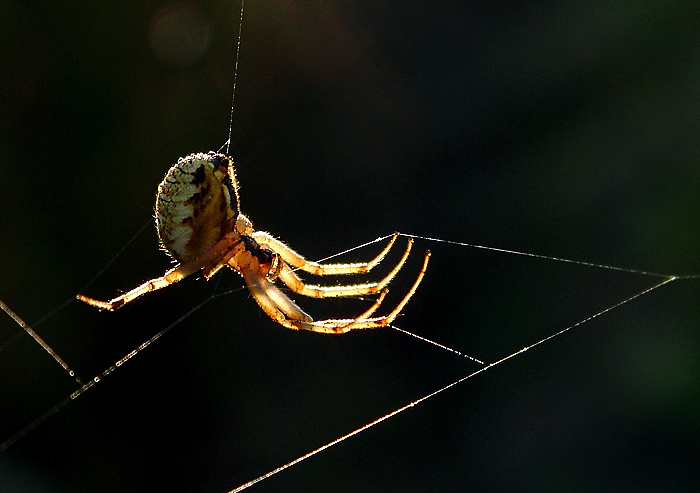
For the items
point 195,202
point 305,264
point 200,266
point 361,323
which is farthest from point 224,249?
point 361,323

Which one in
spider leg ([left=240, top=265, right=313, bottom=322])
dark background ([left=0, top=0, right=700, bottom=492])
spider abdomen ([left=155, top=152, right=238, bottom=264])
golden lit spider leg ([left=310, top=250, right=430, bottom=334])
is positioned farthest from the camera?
dark background ([left=0, top=0, right=700, bottom=492])

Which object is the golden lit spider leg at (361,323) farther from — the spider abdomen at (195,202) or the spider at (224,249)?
the spider abdomen at (195,202)

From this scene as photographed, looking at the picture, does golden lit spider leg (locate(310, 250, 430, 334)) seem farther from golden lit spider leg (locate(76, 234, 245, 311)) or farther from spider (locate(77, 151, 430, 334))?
golden lit spider leg (locate(76, 234, 245, 311))

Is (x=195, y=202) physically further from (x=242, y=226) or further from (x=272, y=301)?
(x=272, y=301)

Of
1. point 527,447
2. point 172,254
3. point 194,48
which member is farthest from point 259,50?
point 527,447

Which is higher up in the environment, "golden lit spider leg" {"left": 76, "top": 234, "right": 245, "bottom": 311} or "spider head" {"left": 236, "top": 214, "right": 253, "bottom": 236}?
"spider head" {"left": 236, "top": 214, "right": 253, "bottom": 236}

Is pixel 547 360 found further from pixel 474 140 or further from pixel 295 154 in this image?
pixel 295 154

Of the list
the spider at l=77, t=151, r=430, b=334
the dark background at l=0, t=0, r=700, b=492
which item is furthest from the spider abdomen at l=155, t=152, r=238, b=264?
the dark background at l=0, t=0, r=700, b=492

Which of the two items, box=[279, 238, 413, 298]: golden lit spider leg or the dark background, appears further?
the dark background
